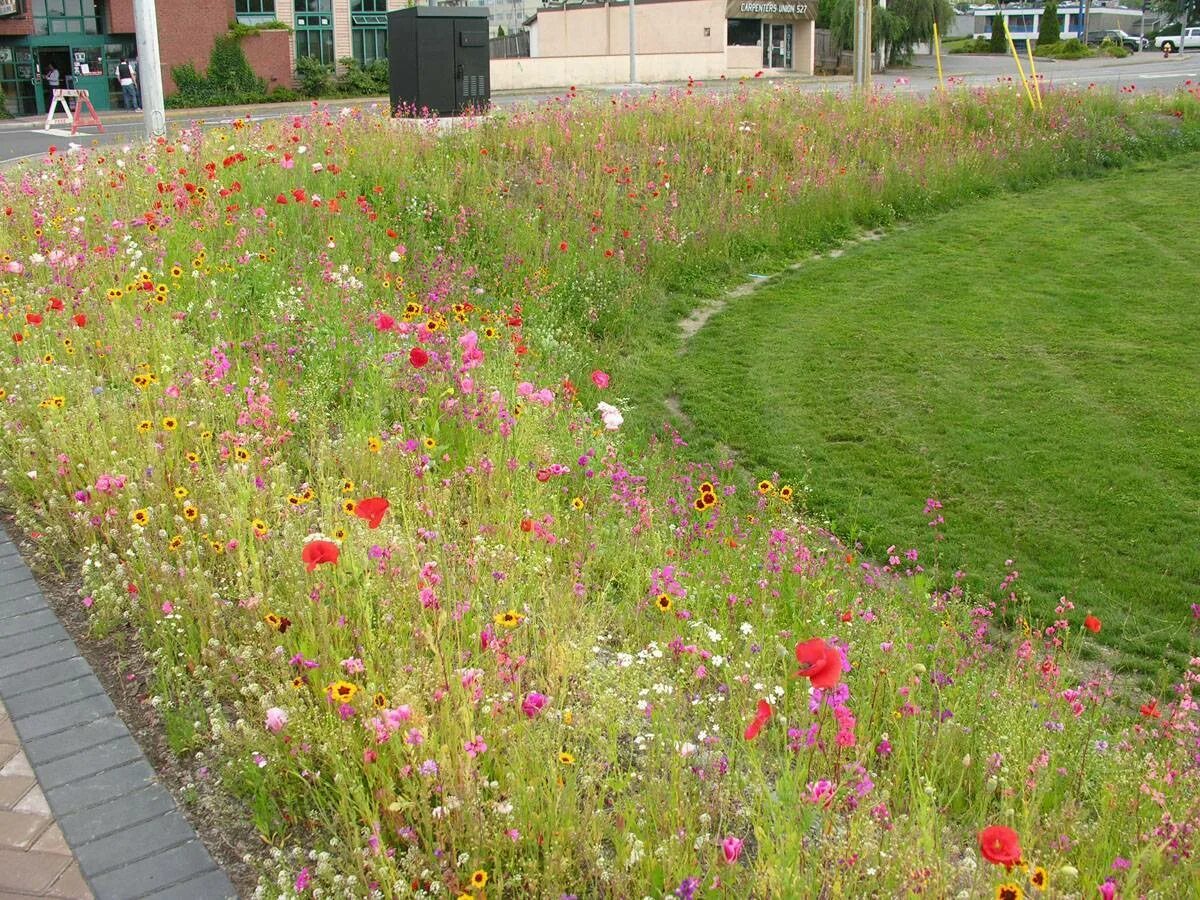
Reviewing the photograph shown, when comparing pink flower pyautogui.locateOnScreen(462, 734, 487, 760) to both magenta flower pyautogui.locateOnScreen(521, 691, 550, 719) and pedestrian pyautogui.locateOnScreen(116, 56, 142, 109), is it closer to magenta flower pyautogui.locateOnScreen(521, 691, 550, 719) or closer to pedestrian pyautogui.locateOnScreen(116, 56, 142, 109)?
magenta flower pyautogui.locateOnScreen(521, 691, 550, 719)

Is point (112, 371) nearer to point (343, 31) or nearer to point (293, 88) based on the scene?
point (293, 88)

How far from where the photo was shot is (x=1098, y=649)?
5.86 m

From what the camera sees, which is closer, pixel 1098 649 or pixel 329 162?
pixel 1098 649

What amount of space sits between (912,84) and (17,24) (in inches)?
1146

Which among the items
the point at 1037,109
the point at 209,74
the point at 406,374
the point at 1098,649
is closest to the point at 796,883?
the point at 1098,649

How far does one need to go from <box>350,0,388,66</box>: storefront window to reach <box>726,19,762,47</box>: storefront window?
14.2m

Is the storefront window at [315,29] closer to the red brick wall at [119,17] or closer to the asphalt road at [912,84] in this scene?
the red brick wall at [119,17]

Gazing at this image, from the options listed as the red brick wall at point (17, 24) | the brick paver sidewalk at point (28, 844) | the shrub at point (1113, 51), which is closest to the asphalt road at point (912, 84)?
the shrub at point (1113, 51)

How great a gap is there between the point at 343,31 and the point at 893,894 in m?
47.1

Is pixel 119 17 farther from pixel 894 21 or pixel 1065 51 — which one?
pixel 1065 51

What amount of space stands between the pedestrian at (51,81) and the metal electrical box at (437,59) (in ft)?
90.0

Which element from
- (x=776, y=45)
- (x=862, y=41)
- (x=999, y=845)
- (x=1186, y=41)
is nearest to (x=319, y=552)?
(x=999, y=845)

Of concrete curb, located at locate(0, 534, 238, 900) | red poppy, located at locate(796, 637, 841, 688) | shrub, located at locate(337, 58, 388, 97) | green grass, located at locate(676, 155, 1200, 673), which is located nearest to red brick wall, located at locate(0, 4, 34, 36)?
shrub, located at locate(337, 58, 388, 97)

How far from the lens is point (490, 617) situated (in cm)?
414
